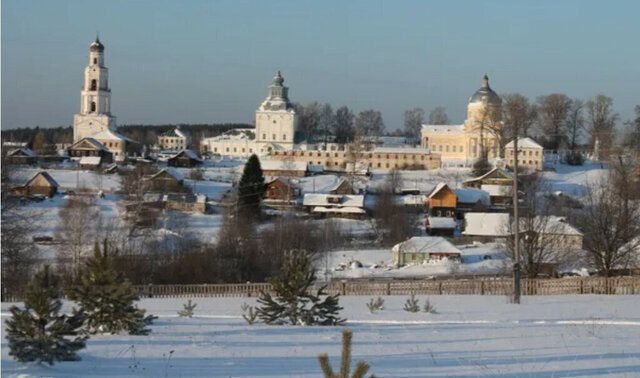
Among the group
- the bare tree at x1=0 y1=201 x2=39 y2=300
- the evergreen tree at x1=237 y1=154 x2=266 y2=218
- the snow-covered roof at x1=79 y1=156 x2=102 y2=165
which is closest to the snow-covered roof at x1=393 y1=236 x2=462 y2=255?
the evergreen tree at x1=237 y1=154 x2=266 y2=218

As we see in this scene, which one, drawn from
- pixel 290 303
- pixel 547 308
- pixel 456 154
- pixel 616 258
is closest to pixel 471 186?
pixel 456 154

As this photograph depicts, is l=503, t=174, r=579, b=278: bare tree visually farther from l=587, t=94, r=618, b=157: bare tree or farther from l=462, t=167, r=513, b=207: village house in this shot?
l=587, t=94, r=618, b=157: bare tree

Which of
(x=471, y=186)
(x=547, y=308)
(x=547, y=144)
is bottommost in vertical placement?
(x=547, y=308)

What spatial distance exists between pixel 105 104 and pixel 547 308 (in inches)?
3591

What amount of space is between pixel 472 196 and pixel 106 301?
4864 cm

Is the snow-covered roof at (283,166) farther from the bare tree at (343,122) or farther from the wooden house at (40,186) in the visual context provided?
the bare tree at (343,122)

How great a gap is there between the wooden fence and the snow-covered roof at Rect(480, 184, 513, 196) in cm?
3967

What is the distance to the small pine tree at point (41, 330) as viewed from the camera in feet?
29.1

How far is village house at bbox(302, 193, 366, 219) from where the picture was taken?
53.7m

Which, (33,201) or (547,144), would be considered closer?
(33,201)

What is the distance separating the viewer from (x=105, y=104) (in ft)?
336

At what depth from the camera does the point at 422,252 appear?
37844 mm

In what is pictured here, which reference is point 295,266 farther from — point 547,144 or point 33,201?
point 547,144

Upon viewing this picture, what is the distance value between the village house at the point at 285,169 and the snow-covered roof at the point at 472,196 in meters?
19.6
